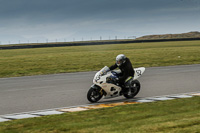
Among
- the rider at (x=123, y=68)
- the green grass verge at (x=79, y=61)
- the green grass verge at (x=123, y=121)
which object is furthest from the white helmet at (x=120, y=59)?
the green grass verge at (x=79, y=61)

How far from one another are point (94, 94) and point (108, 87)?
0.49 meters

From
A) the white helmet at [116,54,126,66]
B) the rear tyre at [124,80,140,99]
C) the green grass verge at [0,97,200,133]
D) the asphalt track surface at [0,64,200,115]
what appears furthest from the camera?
the rear tyre at [124,80,140,99]

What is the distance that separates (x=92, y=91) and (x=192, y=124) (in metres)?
4.57

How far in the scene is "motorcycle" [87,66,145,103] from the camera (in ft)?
36.6

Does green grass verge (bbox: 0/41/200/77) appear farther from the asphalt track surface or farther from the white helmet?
the white helmet

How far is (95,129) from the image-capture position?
711cm

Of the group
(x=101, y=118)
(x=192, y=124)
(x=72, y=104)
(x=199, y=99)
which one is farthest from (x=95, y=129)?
(x=199, y=99)

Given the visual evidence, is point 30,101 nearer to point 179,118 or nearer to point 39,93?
point 39,93

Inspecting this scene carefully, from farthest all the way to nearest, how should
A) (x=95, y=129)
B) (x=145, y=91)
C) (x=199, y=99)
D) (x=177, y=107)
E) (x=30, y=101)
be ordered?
(x=145, y=91), (x=30, y=101), (x=199, y=99), (x=177, y=107), (x=95, y=129)

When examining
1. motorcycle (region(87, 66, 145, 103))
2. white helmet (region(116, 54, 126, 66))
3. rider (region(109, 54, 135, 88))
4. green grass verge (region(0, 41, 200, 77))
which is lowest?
green grass verge (region(0, 41, 200, 77))

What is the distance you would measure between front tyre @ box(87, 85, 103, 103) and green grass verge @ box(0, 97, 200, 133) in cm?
143

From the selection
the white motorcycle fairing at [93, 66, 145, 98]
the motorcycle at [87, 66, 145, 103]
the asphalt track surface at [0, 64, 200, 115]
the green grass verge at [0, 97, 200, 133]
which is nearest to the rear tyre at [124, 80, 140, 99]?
the motorcycle at [87, 66, 145, 103]

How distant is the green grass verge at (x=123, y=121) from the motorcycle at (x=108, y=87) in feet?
4.53

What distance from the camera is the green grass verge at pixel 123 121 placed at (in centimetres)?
704
